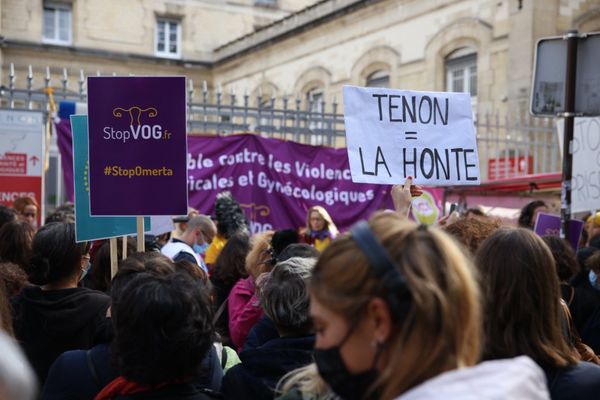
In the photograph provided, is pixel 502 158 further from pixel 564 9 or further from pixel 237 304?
pixel 237 304

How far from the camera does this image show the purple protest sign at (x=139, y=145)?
3734mm

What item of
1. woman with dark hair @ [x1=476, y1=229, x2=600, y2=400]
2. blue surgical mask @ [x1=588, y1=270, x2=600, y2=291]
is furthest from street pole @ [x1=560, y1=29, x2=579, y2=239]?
woman with dark hair @ [x1=476, y1=229, x2=600, y2=400]

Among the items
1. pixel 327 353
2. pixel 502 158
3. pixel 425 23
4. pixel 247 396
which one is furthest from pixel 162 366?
pixel 425 23

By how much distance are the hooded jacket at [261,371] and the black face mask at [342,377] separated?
0.81 meters

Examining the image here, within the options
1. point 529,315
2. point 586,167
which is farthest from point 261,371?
point 586,167

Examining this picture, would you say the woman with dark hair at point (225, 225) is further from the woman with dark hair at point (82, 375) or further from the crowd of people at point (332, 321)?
the woman with dark hair at point (82, 375)

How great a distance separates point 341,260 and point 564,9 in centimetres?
1440

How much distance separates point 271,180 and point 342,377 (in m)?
7.42

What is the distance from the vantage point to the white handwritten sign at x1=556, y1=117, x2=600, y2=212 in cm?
617

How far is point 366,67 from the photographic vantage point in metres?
18.9

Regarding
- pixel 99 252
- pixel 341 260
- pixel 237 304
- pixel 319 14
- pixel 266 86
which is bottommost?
pixel 237 304

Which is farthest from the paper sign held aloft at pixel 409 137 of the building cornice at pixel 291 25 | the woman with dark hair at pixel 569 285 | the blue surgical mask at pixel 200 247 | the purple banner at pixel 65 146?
the building cornice at pixel 291 25

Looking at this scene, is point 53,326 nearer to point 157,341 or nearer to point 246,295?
point 157,341

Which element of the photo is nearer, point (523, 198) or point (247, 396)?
point (247, 396)
